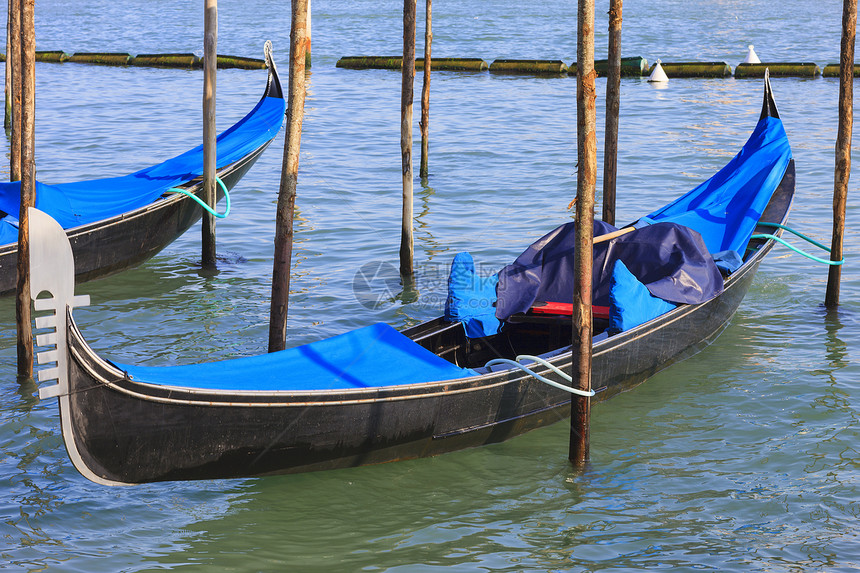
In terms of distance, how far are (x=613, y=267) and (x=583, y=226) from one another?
1.68 meters

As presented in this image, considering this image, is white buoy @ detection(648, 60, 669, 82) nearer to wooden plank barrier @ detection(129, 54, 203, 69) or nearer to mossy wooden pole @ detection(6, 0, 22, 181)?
wooden plank barrier @ detection(129, 54, 203, 69)

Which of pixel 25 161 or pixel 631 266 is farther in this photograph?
pixel 631 266

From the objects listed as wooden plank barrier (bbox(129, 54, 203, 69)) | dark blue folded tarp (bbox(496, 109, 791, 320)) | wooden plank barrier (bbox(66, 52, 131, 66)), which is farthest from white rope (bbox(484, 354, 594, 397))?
wooden plank barrier (bbox(66, 52, 131, 66))

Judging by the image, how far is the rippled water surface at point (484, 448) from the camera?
4.59 meters

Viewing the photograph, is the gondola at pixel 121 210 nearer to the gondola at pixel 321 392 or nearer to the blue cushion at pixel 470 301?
the blue cushion at pixel 470 301

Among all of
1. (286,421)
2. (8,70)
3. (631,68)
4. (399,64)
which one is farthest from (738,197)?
(399,64)

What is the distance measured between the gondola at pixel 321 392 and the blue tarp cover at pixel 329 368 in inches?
0.4

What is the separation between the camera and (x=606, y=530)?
4723 mm

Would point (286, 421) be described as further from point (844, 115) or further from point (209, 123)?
point (844, 115)

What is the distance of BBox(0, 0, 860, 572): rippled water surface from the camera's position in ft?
15.0

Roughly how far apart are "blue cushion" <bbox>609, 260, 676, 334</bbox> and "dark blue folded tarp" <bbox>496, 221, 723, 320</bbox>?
0.15m

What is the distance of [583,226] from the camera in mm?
4992

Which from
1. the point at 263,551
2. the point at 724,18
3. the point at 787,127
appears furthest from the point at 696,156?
the point at 724,18

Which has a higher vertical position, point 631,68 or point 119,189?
point 631,68
